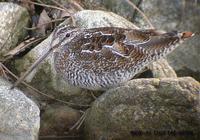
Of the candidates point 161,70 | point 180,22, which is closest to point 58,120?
point 161,70

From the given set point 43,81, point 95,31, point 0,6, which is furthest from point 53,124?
point 0,6

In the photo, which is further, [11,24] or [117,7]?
[117,7]

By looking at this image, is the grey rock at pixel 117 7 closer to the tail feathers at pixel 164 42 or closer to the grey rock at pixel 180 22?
the grey rock at pixel 180 22

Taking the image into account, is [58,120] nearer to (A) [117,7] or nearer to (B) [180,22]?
(A) [117,7]

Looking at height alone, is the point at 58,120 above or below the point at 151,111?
below

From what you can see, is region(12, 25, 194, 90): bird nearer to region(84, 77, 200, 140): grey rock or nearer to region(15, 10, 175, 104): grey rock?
region(84, 77, 200, 140): grey rock

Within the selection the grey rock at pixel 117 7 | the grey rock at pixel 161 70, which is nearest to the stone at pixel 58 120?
the grey rock at pixel 161 70

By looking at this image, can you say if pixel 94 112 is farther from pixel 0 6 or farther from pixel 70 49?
pixel 0 6

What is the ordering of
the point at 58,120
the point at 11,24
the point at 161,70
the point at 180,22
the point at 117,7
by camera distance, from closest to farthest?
1. the point at 58,120
2. the point at 161,70
3. the point at 11,24
4. the point at 180,22
5. the point at 117,7
